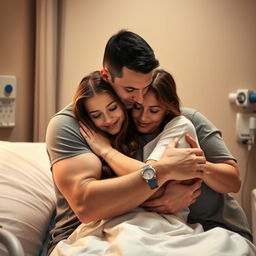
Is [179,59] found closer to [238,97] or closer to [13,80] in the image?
[238,97]

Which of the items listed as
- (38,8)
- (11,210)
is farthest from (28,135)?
(11,210)

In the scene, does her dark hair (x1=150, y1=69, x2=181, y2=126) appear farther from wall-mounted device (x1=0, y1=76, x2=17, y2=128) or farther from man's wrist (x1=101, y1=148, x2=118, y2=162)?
wall-mounted device (x1=0, y1=76, x2=17, y2=128)

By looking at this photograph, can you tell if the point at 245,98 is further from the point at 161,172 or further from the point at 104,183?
the point at 104,183

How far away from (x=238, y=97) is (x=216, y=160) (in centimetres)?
69

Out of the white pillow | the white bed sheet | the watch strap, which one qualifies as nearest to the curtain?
the white pillow

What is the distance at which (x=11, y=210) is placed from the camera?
5.40ft

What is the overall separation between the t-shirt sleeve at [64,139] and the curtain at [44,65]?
914 millimetres

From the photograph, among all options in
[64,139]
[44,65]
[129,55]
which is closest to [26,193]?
[64,139]

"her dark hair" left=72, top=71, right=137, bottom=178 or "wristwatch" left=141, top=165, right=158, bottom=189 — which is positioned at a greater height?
"her dark hair" left=72, top=71, right=137, bottom=178

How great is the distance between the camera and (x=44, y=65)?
7.86 ft

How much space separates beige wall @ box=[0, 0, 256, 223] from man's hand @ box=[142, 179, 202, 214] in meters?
0.89

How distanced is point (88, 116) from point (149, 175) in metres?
0.34

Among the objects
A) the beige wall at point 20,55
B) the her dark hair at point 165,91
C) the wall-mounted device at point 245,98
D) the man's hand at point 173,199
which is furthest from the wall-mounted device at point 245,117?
the beige wall at point 20,55

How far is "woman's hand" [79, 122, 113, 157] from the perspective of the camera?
4.82 feet
